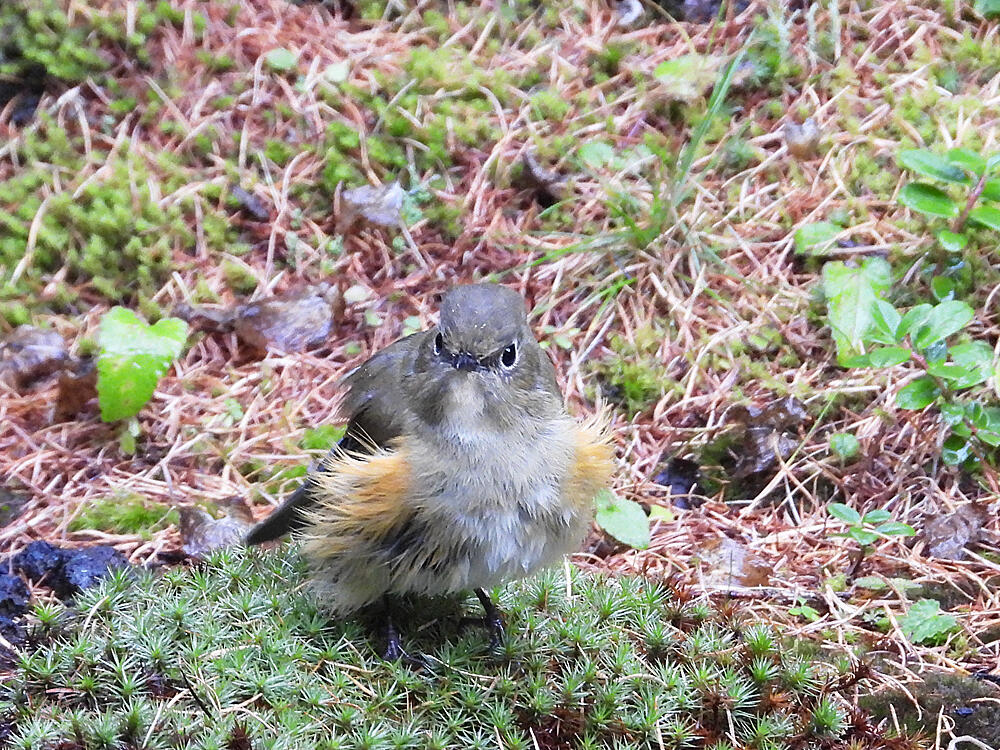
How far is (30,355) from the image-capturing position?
215 inches

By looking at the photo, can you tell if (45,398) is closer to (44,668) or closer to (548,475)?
(44,668)

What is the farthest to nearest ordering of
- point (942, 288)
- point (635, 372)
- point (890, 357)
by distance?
1. point (635, 372)
2. point (942, 288)
3. point (890, 357)

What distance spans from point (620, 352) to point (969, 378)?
173 cm

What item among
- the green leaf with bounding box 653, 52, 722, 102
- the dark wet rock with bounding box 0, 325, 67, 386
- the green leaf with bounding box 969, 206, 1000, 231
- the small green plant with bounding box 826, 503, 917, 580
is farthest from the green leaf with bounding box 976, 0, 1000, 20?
the dark wet rock with bounding box 0, 325, 67, 386

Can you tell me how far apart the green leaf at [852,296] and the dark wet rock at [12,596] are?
3740 millimetres

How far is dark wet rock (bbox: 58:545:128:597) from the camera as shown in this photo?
4051mm

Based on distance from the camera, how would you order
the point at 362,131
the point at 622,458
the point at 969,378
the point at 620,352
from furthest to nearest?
the point at 362,131 → the point at 620,352 → the point at 622,458 → the point at 969,378

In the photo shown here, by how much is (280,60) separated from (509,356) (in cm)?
392

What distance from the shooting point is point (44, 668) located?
10.3ft

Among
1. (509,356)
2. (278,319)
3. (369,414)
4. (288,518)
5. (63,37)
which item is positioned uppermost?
(63,37)

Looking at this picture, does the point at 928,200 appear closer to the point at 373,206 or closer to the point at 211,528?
the point at 373,206

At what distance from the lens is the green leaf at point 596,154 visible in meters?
6.08

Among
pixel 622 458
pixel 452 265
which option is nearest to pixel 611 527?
pixel 622 458

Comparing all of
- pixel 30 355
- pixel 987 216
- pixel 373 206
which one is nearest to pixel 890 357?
pixel 987 216
